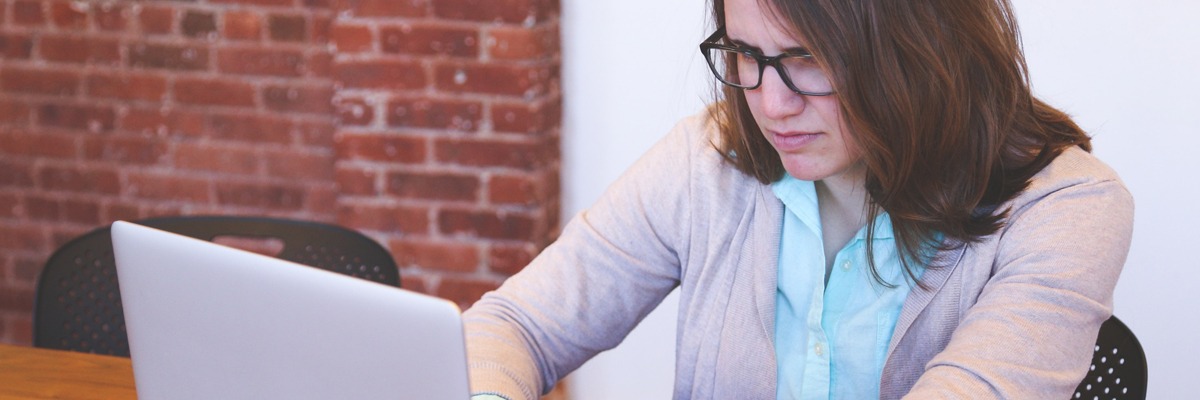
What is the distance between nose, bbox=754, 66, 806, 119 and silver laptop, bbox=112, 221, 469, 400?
0.55 meters

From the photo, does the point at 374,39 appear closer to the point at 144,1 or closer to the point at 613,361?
the point at 144,1

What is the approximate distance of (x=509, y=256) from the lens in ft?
7.92

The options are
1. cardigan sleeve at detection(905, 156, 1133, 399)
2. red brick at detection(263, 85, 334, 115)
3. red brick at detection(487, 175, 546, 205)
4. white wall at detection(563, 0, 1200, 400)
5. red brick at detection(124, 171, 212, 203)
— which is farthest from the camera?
red brick at detection(124, 171, 212, 203)

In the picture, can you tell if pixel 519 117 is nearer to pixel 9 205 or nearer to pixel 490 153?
pixel 490 153

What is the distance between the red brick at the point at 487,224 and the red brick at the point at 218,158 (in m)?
0.52

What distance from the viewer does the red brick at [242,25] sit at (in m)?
2.54

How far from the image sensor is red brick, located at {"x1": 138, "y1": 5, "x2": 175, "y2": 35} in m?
2.58

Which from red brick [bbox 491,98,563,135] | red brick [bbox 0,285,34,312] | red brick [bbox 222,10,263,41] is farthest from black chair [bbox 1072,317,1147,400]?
red brick [bbox 0,285,34,312]

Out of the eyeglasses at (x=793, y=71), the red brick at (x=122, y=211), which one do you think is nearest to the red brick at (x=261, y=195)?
the red brick at (x=122, y=211)

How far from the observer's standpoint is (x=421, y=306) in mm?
815

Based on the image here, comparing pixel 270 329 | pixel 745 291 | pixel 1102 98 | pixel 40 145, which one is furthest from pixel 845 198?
pixel 40 145

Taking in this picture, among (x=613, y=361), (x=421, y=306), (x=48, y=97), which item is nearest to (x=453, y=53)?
(x=613, y=361)

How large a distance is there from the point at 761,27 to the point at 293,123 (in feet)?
5.24

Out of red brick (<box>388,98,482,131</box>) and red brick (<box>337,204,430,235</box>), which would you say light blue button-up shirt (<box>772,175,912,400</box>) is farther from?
red brick (<box>337,204,430,235</box>)
